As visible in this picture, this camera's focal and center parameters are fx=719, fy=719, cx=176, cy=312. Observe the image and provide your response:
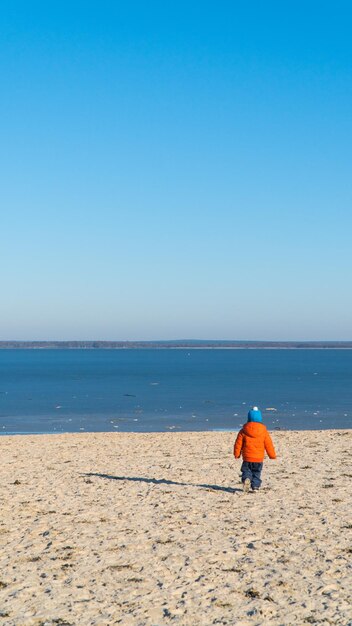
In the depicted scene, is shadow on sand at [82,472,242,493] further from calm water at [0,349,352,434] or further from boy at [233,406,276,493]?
calm water at [0,349,352,434]

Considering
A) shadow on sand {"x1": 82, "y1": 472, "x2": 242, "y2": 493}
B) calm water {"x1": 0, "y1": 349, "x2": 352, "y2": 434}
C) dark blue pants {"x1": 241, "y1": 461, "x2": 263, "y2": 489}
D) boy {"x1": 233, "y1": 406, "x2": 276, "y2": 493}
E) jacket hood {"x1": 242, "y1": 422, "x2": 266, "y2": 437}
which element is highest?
jacket hood {"x1": 242, "y1": 422, "x2": 266, "y2": 437}

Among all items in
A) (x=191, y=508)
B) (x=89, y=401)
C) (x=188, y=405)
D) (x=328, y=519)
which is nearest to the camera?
(x=328, y=519)

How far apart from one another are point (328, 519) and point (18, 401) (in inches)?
1907

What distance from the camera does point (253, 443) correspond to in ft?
44.8

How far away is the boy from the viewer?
13656 mm

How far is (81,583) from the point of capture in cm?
853

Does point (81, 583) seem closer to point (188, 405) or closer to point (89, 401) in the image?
point (188, 405)

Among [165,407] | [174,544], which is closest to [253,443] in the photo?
[174,544]

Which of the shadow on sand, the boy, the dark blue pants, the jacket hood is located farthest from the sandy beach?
the jacket hood

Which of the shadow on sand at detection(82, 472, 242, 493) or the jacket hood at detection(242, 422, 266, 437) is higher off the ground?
the jacket hood at detection(242, 422, 266, 437)

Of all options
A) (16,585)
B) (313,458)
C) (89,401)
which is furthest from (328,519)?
(89,401)

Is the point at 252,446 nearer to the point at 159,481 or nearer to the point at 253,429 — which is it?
the point at 253,429

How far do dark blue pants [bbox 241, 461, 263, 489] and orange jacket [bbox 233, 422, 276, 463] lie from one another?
0.21 meters

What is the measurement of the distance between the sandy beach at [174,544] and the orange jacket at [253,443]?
0.80 m
